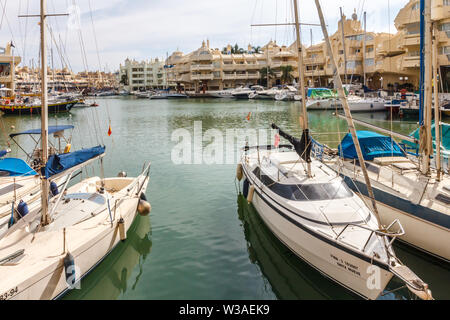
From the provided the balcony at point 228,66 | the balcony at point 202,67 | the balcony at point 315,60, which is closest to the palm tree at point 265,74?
the balcony at point 228,66

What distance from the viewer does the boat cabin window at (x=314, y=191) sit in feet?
34.3

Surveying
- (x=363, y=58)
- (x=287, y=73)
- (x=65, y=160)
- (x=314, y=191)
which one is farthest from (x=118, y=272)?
(x=287, y=73)

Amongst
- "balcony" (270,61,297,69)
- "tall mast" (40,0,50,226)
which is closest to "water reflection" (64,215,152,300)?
"tall mast" (40,0,50,226)

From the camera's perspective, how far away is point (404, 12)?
5100 centimetres

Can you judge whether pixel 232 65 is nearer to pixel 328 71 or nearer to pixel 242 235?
pixel 328 71

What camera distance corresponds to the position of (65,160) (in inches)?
391

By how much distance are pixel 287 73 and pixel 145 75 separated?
79342 mm

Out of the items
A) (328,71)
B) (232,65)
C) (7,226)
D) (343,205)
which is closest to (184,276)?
(343,205)

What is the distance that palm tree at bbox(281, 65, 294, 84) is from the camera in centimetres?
9306

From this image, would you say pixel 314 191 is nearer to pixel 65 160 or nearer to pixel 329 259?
pixel 329 259

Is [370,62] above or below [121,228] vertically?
above

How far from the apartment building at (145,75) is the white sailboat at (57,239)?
14299 centimetres

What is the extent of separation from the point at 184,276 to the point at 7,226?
18.2ft

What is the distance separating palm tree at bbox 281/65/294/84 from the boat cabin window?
281 ft
